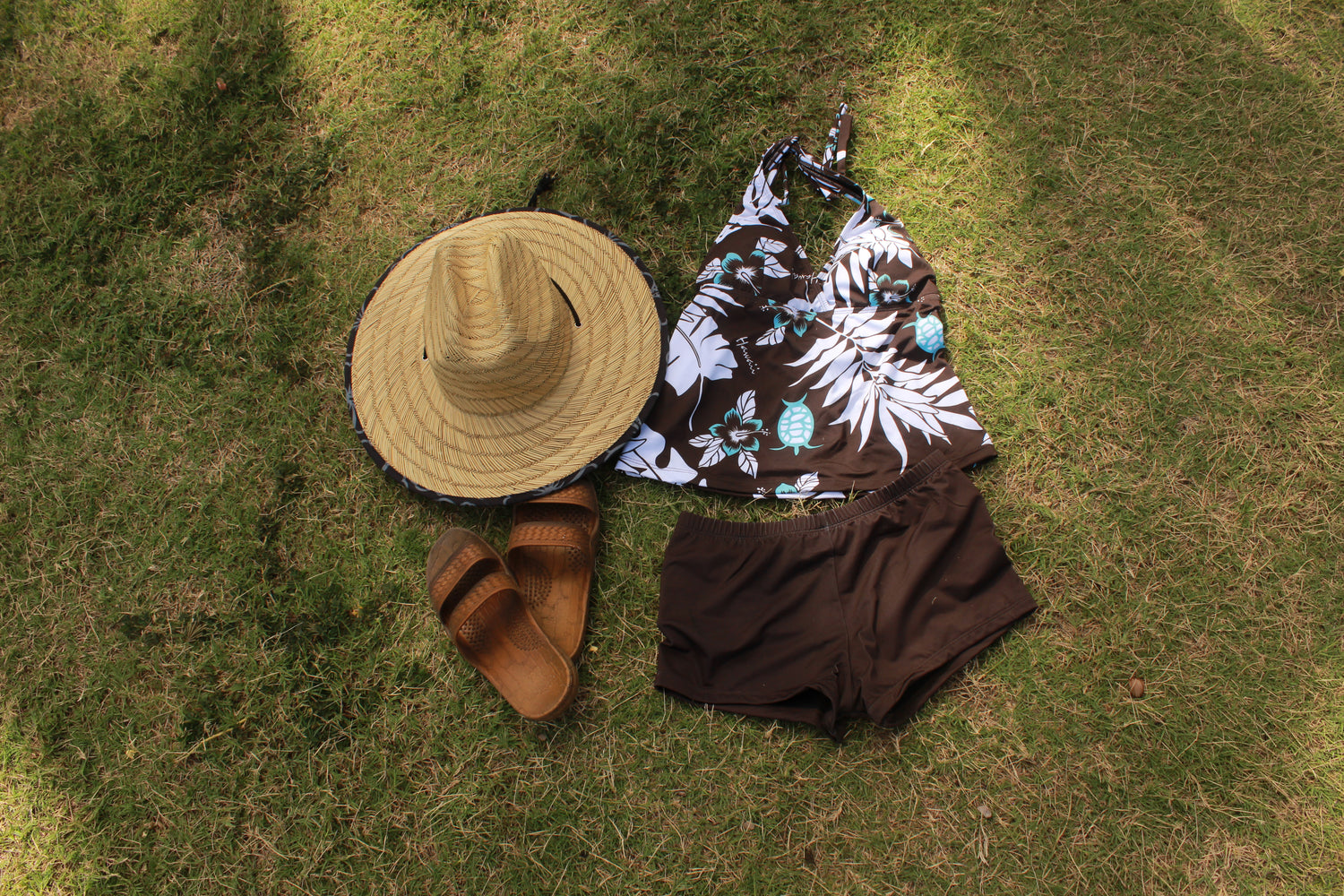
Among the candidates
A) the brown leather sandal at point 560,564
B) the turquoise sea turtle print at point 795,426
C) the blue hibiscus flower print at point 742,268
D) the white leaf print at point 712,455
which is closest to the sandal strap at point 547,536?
the brown leather sandal at point 560,564

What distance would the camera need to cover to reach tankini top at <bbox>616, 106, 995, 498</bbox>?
228 cm

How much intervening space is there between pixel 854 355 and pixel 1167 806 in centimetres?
167

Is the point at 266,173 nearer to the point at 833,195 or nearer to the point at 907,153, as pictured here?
the point at 833,195

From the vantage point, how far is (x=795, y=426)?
7.54 ft

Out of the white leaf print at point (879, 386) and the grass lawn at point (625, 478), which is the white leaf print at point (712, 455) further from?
the white leaf print at point (879, 386)

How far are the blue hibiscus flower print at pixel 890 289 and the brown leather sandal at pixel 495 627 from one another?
5.17ft

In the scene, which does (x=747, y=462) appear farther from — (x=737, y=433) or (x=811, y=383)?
(x=811, y=383)

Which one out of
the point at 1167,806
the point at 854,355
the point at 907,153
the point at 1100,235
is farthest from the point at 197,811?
the point at 1100,235

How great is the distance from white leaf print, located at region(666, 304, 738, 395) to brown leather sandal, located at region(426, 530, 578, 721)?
866 millimetres

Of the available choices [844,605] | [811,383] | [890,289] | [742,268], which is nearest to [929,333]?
[890,289]

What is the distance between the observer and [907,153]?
104 inches

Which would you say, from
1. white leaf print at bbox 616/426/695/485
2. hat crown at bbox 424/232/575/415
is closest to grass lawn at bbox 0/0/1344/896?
white leaf print at bbox 616/426/695/485

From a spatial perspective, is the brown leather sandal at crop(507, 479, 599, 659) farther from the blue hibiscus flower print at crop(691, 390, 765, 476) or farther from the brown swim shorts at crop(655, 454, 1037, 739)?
the blue hibiscus flower print at crop(691, 390, 765, 476)

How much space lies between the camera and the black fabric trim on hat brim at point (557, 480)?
222cm
